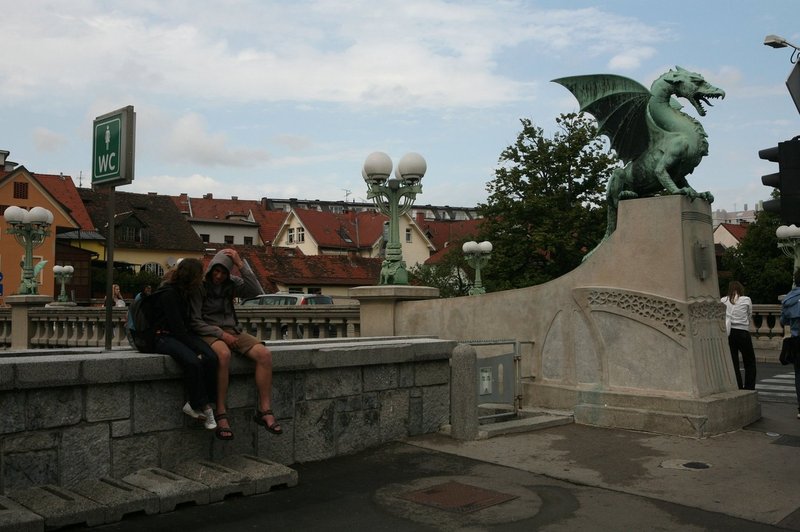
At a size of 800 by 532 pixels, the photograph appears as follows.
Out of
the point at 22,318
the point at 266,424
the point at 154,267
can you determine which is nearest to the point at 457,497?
the point at 266,424

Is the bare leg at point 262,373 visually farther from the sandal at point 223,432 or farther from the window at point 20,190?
the window at point 20,190

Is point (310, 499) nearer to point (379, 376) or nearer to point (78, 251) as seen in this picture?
point (379, 376)

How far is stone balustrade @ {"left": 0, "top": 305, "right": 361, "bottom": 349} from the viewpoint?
1451cm

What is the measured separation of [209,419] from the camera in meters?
6.29

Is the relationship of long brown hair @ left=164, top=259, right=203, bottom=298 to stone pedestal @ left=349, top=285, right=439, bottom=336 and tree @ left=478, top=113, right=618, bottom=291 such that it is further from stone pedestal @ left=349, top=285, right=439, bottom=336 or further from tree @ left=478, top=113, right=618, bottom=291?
tree @ left=478, top=113, right=618, bottom=291

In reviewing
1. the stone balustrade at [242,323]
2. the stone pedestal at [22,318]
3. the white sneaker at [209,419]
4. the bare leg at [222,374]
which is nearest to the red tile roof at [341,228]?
the stone balustrade at [242,323]

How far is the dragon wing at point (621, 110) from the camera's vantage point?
10617 millimetres

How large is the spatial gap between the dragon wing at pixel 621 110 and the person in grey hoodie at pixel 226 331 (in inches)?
230

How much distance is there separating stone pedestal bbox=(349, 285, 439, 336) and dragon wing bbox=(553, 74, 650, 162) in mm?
3593

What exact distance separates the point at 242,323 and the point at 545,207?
103 ft

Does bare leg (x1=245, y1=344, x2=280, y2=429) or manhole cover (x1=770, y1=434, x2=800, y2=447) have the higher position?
bare leg (x1=245, y1=344, x2=280, y2=429)

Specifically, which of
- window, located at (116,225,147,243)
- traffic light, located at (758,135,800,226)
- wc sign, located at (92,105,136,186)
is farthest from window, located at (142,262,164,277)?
traffic light, located at (758,135,800,226)

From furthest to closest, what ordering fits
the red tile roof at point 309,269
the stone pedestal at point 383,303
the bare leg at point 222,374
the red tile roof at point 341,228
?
1. the red tile roof at point 341,228
2. the red tile roof at point 309,269
3. the stone pedestal at point 383,303
4. the bare leg at point 222,374

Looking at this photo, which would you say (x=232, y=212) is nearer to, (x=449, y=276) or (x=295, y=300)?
(x=449, y=276)
